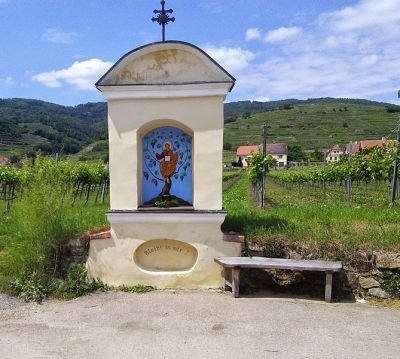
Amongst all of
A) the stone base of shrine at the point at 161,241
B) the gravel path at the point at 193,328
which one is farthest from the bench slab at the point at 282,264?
the gravel path at the point at 193,328

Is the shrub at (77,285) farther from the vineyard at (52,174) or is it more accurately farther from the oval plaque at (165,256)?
the vineyard at (52,174)

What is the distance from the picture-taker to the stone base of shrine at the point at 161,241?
24.4ft

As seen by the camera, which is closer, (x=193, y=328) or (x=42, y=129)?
(x=193, y=328)

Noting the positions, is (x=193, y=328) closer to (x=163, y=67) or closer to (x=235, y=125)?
(x=163, y=67)

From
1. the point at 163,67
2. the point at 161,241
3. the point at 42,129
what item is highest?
the point at 42,129

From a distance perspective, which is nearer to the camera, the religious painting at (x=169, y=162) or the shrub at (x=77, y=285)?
the shrub at (x=77, y=285)

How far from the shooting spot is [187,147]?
812 cm

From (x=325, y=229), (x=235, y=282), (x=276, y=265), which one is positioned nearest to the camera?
(x=276, y=265)

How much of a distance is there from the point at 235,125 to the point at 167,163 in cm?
11642

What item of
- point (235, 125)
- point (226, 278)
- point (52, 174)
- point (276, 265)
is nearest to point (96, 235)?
point (52, 174)

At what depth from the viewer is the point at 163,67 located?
24.8 ft

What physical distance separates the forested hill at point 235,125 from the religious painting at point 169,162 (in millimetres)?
59361

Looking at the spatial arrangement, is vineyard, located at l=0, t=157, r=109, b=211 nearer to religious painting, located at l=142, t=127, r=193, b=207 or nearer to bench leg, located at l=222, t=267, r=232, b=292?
religious painting, located at l=142, t=127, r=193, b=207

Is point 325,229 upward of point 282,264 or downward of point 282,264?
upward
